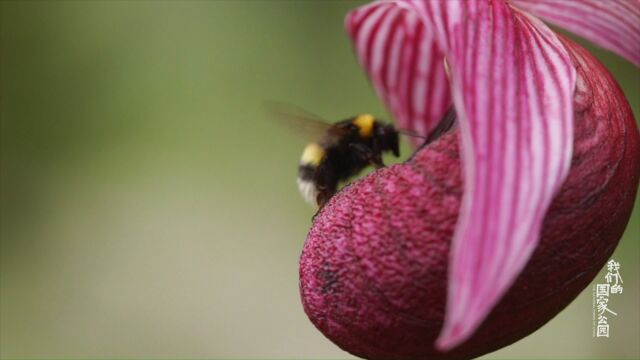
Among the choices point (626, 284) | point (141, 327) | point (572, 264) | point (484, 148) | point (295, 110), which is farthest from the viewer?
point (141, 327)

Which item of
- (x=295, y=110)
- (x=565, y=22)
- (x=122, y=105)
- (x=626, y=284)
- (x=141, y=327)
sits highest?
(x=565, y=22)

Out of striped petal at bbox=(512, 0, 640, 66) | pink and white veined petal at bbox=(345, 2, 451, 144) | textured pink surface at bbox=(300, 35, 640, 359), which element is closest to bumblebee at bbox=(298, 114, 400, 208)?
pink and white veined petal at bbox=(345, 2, 451, 144)

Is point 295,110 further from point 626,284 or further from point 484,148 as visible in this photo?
point 626,284

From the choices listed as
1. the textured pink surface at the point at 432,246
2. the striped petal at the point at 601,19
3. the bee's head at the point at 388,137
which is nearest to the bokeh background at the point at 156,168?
the bee's head at the point at 388,137

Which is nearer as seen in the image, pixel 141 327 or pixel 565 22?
pixel 565 22

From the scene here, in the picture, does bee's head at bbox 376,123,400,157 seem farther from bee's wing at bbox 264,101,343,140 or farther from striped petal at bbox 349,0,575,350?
striped petal at bbox 349,0,575,350

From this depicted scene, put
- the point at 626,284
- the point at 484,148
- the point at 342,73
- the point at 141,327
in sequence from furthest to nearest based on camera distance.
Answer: the point at 342,73 < the point at 141,327 < the point at 626,284 < the point at 484,148

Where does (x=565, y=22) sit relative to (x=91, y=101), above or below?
above

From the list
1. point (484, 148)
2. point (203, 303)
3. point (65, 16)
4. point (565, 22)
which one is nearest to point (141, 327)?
point (203, 303)

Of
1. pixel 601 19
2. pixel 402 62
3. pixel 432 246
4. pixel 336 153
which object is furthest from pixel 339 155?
pixel 432 246
